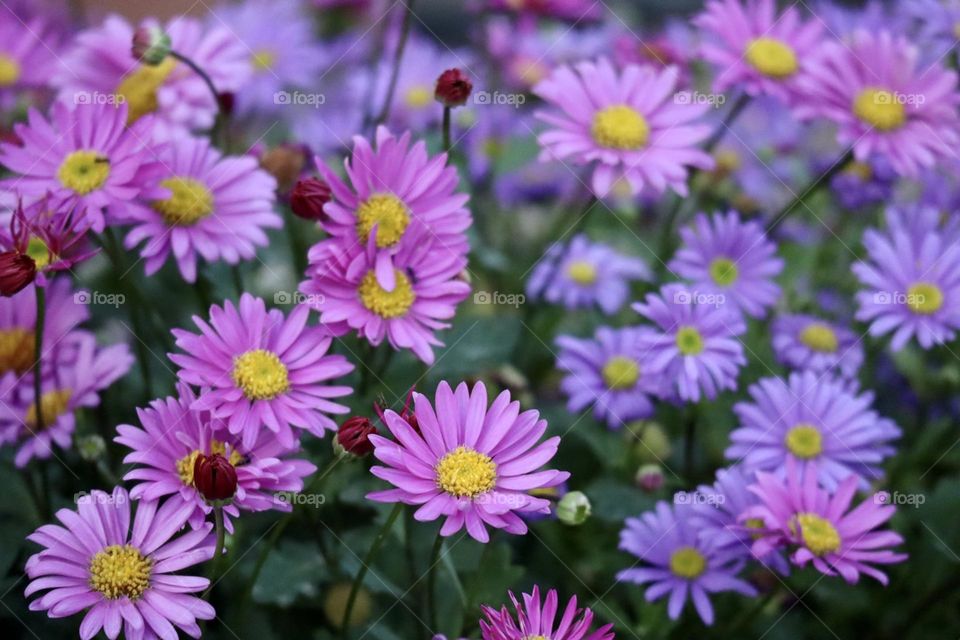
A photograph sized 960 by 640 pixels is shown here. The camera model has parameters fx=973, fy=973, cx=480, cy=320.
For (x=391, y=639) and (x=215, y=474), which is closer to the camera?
(x=215, y=474)

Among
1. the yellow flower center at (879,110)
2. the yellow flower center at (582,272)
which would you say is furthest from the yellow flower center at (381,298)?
the yellow flower center at (879,110)

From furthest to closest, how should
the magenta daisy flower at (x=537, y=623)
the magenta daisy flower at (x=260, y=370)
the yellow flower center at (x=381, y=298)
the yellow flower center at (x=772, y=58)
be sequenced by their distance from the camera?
1. the yellow flower center at (x=772, y=58)
2. the yellow flower center at (x=381, y=298)
3. the magenta daisy flower at (x=260, y=370)
4. the magenta daisy flower at (x=537, y=623)

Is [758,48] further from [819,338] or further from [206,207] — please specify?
[206,207]

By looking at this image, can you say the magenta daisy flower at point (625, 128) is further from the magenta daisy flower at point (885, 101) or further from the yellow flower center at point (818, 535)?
the yellow flower center at point (818, 535)

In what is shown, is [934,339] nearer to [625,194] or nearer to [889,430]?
[889,430]

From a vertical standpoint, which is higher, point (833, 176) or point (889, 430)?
point (833, 176)

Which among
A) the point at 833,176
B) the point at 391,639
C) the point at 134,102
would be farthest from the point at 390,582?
the point at 833,176

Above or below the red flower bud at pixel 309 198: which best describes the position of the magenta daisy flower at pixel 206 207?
below
